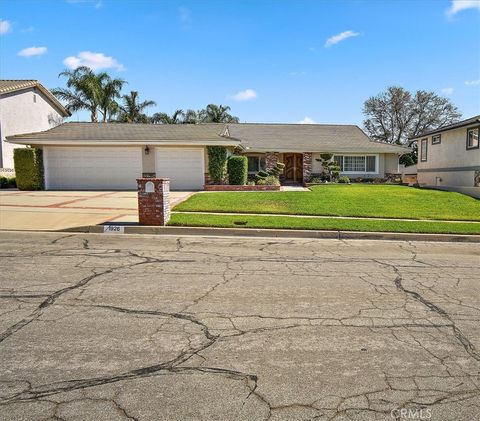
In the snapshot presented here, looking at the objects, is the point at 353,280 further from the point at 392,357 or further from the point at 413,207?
the point at 413,207

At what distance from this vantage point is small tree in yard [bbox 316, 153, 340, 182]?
92.7 feet

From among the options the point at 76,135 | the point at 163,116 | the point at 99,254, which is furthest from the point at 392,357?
the point at 163,116

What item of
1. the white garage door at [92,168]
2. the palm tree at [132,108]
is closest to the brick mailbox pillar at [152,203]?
the white garage door at [92,168]

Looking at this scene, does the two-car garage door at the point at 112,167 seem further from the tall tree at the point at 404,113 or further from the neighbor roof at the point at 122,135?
the tall tree at the point at 404,113

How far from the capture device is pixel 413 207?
15461mm

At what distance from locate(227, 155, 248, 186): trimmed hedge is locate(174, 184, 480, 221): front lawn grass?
14.3 ft

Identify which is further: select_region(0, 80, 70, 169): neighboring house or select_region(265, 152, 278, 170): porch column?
select_region(265, 152, 278, 170): porch column

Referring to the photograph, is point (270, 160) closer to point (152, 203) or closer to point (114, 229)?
point (152, 203)

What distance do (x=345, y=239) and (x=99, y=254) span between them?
6.34 meters

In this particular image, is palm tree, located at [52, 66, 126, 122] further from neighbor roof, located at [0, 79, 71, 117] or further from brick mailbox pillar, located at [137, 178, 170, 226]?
brick mailbox pillar, located at [137, 178, 170, 226]

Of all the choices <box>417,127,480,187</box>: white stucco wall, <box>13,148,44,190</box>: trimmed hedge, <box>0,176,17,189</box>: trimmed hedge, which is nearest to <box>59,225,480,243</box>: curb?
<box>13,148,44,190</box>: trimmed hedge

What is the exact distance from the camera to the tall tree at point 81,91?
3594cm

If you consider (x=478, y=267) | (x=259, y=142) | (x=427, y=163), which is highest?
(x=259, y=142)

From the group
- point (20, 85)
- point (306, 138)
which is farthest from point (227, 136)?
point (20, 85)
